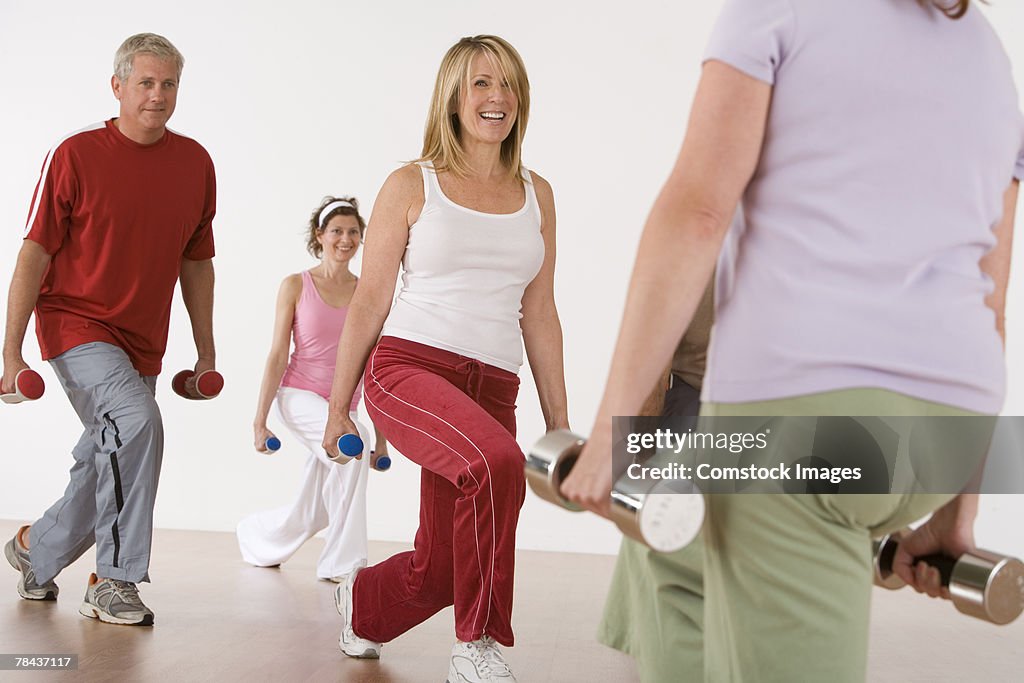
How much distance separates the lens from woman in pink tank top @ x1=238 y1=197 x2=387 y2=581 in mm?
4113

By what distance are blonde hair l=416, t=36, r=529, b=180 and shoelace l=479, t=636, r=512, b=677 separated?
1010 millimetres

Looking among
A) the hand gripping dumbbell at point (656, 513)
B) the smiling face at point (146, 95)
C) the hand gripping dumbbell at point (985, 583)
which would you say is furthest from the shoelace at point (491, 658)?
the smiling face at point (146, 95)

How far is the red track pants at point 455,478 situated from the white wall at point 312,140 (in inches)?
140

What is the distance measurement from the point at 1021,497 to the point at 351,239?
3529mm

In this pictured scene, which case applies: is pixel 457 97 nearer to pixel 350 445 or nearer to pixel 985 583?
pixel 350 445

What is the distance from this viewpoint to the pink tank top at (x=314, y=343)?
438 cm

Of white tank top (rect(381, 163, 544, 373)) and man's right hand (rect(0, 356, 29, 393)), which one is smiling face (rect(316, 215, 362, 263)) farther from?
white tank top (rect(381, 163, 544, 373))

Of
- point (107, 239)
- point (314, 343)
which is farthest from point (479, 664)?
point (314, 343)

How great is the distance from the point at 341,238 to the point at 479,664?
104 inches

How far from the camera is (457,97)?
2.58 meters

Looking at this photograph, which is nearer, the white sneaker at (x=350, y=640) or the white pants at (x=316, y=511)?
the white sneaker at (x=350, y=640)

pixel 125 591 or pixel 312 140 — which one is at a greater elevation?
pixel 312 140

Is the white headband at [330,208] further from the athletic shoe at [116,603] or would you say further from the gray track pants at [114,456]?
the athletic shoe at [116,603]

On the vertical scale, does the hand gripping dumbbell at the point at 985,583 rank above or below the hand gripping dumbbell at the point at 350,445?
above
